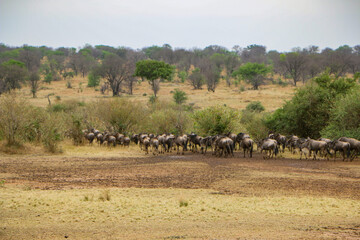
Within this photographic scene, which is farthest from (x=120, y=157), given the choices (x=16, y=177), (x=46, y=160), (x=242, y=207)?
(x=242, y=207)

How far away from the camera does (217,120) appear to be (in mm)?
31438

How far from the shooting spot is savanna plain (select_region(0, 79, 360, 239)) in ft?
31.9

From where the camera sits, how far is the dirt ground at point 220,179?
9.83m

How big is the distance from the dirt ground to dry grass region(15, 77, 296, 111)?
1287 inches

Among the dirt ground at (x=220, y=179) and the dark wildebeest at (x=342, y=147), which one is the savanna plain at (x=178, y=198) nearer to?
the dirt ground at (x=220, y=179)

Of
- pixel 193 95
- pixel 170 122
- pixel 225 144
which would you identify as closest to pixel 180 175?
pixel 225 144

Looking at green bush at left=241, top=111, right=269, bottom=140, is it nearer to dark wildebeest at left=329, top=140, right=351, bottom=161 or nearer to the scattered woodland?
the scattered woodland

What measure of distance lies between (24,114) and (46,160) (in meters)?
5.22

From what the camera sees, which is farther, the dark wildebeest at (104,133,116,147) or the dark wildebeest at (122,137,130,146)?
the dark wildebeest at (122,137,130,146)

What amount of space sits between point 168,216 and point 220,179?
22.2 ft

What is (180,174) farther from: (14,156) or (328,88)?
(328,88)

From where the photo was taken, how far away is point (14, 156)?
24406 mm

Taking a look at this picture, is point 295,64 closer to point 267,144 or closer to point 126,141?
point 126,141

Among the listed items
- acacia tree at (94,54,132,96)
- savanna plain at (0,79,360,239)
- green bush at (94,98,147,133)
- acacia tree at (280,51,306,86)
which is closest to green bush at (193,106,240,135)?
savanna plain at (0,79,360,239)
